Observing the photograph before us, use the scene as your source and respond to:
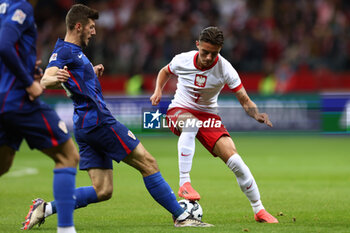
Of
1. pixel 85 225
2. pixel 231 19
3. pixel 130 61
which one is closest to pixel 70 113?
pixel 130 61

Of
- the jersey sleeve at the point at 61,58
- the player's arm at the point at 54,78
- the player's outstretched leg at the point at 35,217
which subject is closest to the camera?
the player's arm at the point at 54,78

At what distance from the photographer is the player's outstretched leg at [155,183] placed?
5.92 m

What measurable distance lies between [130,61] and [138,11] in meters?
2.56

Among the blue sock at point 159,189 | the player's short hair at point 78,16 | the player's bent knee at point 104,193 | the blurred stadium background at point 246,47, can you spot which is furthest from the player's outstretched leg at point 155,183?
the blurred stadium background at point 246,47

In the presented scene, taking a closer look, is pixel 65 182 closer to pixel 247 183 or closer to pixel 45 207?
pixel 45 207

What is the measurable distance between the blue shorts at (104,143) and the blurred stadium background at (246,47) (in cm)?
1125

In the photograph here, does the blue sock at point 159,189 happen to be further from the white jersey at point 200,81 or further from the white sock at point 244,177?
the white jersey at point 200,81

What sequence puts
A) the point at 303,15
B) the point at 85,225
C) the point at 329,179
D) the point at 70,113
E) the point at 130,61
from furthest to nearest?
the point at 303,15 → the point at 130,61 → the point at 70,113 → the point at 329,179 → the point at 85,225

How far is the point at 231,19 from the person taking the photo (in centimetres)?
2130

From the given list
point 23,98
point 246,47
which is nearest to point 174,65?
→ point 23,98

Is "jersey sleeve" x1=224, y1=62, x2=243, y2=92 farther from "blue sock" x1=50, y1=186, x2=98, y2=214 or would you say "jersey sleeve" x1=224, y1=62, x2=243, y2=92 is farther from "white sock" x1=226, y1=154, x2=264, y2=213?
"blue sock" x1=50, y1=186, x2=98, y2=214

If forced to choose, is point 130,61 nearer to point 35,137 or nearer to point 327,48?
point 327,48

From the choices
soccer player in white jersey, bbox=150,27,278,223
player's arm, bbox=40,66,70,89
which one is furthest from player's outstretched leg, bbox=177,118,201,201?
player's arm, bbox=40,66,70,89

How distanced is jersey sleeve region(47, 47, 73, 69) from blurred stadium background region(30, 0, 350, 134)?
458 inches
